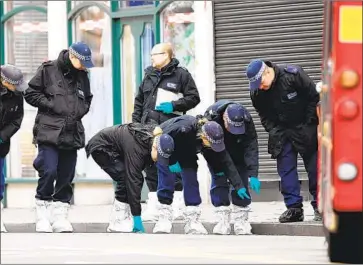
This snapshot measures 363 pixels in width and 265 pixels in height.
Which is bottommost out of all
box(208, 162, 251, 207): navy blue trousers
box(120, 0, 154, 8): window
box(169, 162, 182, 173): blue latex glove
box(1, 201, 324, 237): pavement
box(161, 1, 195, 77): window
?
box(1, 201, 324, 237): pavement

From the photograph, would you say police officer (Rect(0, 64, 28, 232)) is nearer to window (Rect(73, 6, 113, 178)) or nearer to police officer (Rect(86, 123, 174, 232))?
police officer (Rect(86, 123, 174, 232))

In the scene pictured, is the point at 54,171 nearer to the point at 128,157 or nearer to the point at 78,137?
the point at 78,137

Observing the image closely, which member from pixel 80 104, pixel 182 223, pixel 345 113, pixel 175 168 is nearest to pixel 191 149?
pixel 175 168

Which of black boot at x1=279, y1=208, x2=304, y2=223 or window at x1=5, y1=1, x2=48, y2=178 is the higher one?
window at x1=5, y1=1, x2=48, y2=178

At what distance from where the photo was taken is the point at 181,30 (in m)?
20.4

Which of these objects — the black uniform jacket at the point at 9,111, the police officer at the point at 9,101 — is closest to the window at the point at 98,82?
the police officer at the point at 9,101

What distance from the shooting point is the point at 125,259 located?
10.6 metres

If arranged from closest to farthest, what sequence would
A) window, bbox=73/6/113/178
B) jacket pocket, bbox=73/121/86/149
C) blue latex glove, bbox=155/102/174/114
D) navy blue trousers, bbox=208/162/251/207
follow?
navy blue trousers, bbox=208/162/251/207, jacket pocket, bbox=73/121/86/149, blue latex glove, bbox=155/102/174/114, window, bbox=73/6/113/178

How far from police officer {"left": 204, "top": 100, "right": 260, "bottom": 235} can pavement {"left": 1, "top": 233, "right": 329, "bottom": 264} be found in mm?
640

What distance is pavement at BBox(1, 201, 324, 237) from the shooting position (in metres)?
14.6

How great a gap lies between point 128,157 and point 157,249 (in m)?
2.83

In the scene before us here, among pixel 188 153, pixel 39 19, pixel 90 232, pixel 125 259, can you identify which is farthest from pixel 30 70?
pixel 125 259

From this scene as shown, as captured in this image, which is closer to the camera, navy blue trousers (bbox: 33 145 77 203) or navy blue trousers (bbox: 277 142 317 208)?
navy blue trousers (bbox: 277 142 317 208)

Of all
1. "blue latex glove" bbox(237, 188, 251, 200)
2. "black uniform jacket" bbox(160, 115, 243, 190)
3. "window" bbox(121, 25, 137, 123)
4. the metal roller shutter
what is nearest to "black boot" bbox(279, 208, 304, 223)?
"blue latex glove" bbox(237, 188, 251, 200)
